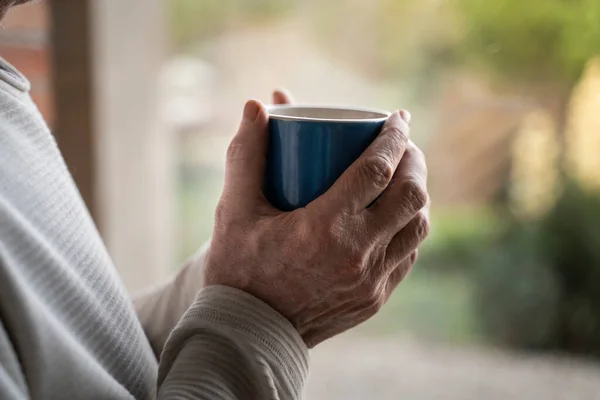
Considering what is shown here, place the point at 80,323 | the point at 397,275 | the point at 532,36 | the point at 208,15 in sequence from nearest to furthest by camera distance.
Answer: the point at 80,323 < the point at 397,275 < the point at 532,36 < the point at 208,15

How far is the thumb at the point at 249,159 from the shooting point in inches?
19.7

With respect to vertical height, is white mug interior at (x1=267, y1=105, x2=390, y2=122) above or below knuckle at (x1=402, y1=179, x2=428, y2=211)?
above

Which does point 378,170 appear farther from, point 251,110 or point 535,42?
point 535,42

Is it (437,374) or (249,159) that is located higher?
(249,159)

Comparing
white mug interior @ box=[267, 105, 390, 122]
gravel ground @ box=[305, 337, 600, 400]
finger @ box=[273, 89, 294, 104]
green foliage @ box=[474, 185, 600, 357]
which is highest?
white mug interior @ box=[267, 105, 390, 122]

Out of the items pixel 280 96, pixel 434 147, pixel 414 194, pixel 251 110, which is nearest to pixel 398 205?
pixel 414 194

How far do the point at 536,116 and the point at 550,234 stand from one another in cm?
28

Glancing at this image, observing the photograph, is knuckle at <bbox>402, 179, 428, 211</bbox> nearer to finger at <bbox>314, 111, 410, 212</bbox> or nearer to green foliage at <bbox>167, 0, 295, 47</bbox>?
finger at <bbox>314, 111, 410, 212</bbox>

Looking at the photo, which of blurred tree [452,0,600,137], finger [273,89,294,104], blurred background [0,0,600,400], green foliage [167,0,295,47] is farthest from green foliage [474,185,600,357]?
finger [273,89,294,104]

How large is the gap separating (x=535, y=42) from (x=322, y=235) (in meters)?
1.37

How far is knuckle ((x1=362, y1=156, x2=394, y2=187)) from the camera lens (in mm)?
469

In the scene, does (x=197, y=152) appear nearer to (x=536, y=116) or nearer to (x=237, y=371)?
(x=536, y=116)

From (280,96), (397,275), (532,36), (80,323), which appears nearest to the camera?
(80,323)

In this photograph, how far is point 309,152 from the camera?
0.49 m
